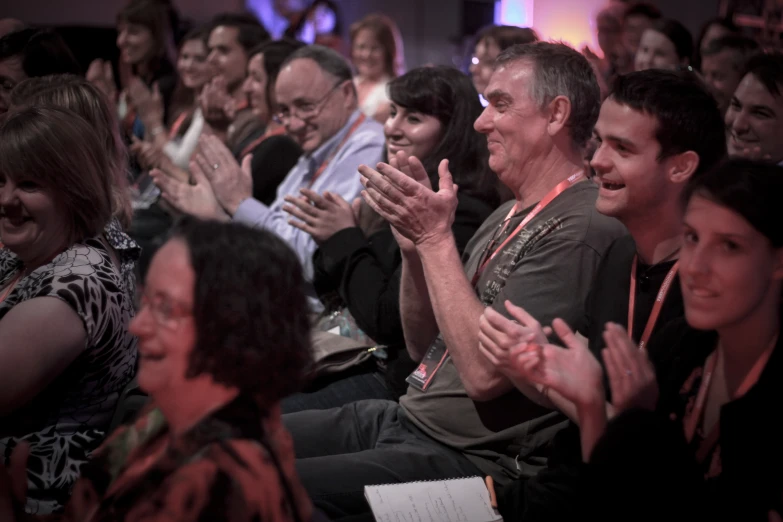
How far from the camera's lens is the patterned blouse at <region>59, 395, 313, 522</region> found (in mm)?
1071

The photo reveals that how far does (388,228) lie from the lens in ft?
9.33

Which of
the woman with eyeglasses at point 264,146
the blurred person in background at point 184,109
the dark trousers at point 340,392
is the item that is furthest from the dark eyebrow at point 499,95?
the blurred person in background at point 184,109

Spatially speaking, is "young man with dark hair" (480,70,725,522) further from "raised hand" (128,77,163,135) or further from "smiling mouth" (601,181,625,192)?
"raised hand" (128,77,163,135)

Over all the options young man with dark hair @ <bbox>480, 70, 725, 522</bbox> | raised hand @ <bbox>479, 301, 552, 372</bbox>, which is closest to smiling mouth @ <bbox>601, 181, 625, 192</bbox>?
young man with dark hair @ <bbox>480, 70, 725, 522</bbox>

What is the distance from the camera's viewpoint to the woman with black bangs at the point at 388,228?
102 inches

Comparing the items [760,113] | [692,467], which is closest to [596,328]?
[692,467]

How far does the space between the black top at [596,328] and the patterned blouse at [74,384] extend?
945 millimetres

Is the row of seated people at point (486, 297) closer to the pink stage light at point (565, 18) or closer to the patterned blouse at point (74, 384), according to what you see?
the patterned blouse at point (74, 384)

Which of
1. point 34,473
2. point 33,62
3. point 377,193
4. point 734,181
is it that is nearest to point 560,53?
point 377,193

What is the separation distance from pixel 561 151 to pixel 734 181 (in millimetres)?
849

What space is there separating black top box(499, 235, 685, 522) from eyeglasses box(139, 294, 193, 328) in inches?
33.1

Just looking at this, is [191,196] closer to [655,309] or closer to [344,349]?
[344,349]

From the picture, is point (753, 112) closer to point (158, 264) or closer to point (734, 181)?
point (734, 181)

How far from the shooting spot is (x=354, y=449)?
226 centimetres
